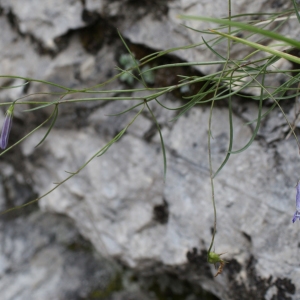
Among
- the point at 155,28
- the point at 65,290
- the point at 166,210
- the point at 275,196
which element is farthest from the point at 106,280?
the point at 155,28

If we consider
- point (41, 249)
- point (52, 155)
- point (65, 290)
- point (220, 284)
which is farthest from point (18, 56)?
point (220, 284)

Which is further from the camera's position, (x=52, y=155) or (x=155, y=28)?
(x=52, y=155)

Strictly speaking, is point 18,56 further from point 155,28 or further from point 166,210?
point 166,210

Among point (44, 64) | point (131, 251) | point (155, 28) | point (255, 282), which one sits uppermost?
point (44, 64)

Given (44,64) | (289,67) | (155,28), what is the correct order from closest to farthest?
1. (289,67)
2. (155,28)
3. (44,64)

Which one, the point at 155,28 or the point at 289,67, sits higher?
the point at 155,28

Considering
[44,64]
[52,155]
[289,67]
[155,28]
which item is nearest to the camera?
[289,67]
